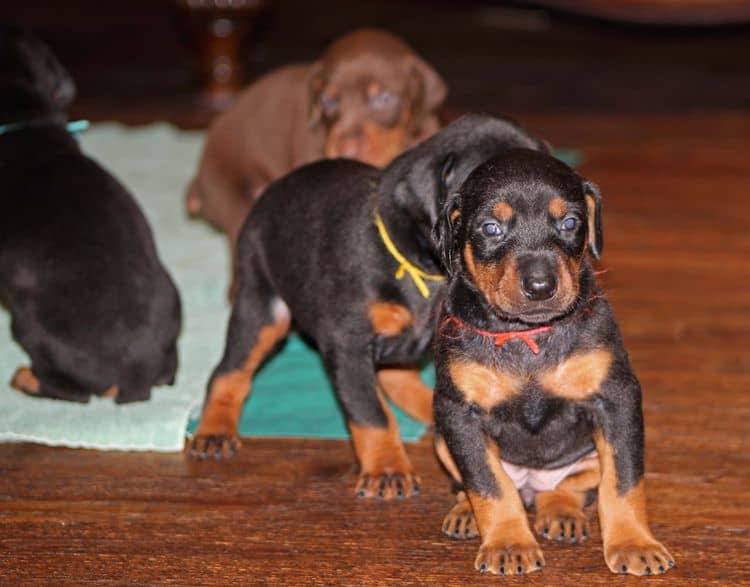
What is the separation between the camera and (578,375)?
12.3 feet

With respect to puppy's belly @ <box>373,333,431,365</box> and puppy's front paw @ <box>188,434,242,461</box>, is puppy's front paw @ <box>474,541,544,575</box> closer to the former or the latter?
puppy's belly @ <box>373,333,431,365</box>

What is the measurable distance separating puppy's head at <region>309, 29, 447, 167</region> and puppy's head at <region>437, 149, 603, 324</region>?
2165mm

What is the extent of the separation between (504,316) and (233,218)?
3088 mm

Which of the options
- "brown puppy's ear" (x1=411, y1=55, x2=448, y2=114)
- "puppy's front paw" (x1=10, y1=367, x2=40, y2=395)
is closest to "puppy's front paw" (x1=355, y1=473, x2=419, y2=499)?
"puppy's front paw" (x1=10, y1=367, x2=40, y2=395)

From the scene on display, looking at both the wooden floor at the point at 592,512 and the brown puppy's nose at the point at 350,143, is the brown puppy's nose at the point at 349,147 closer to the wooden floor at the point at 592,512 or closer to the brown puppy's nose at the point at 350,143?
the brown puppy's nose at the point at 350,143

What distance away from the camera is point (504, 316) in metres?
3.74

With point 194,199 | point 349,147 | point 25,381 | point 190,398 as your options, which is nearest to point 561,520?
point 190,398

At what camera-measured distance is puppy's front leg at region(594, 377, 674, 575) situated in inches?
145

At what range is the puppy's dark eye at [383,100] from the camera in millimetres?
6105

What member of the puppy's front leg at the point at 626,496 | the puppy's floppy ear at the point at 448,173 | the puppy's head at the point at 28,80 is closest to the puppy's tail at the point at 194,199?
the puppy's head at the point at 28,80

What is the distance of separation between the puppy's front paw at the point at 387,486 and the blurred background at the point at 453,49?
12.8 feet

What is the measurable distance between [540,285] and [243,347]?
164 centimetres

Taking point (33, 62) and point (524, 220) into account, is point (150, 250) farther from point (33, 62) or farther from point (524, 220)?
point (524, 220)

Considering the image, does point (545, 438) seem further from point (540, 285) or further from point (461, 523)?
point (540, 285)
